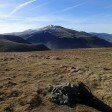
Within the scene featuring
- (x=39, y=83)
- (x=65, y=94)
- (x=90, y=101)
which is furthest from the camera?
(x=39, y=83)

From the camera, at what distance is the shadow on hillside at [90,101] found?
76.3ft

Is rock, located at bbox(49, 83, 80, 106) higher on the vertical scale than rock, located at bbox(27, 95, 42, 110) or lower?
higher

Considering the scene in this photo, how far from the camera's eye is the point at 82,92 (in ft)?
81.7

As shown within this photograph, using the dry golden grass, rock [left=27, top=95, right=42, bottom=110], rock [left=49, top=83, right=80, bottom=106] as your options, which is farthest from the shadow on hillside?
rock [left=27, top=95, right=42, bottom=110]

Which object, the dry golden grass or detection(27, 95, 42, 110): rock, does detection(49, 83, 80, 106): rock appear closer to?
the dry golden grass

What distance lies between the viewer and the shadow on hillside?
23.2 metres

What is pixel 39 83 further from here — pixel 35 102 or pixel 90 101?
pixel 90 101

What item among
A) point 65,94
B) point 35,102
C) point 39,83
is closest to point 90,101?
point 65,94

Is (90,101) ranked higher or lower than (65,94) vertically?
lower

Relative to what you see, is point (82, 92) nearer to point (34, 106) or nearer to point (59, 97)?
point (59, 97)

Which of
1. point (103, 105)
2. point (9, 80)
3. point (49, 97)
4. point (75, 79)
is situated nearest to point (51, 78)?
point (75, 79)

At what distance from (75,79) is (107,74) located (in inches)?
159

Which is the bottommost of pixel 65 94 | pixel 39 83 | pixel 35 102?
pixel 35 102

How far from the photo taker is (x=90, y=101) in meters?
24.4
